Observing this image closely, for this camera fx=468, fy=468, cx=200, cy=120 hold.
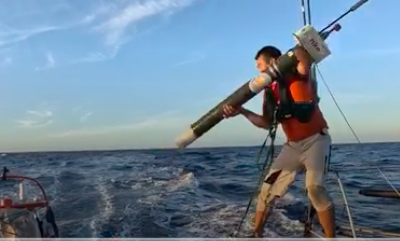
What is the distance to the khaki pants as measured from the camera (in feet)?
15.0

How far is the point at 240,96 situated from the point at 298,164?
39.7 inches

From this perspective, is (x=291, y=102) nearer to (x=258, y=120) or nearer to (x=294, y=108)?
(x=294, y=108)

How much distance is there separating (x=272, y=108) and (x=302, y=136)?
41 cm

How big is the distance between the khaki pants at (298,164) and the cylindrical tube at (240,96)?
0.81 meters

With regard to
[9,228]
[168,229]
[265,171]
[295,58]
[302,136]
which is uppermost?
[295,58]

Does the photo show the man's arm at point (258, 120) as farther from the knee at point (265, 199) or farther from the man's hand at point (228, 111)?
the knee at point (265, 199)

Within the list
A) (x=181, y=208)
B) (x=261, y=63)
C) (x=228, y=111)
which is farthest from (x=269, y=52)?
(x=181, y=208)

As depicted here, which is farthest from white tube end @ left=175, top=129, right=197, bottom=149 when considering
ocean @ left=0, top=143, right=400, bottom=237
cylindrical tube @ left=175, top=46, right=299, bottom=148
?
ocean @ left=0, top=143, right=400, bottom=237

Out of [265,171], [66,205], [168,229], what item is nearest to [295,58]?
[265,171]

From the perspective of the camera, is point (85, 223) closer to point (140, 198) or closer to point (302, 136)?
point (140, 198)

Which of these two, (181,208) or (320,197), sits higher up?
(320,197)

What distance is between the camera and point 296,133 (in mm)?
4734

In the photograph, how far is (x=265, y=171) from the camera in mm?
5184

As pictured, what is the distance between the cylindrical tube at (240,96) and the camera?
4.26 m
